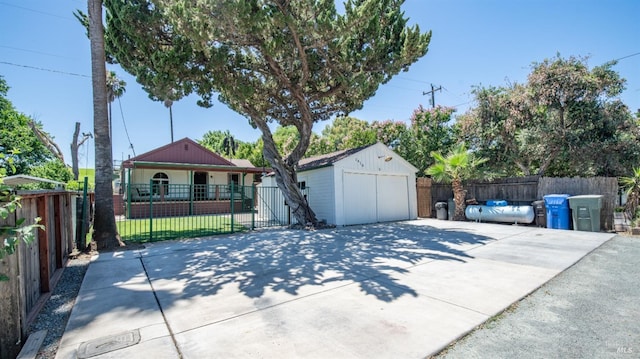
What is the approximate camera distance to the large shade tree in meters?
7.79

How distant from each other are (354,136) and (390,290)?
2003 centimetres

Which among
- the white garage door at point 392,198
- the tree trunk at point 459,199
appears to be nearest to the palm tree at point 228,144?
the white garage door at point 392,198

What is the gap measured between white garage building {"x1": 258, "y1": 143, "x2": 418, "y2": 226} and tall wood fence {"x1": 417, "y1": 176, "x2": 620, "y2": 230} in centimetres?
118

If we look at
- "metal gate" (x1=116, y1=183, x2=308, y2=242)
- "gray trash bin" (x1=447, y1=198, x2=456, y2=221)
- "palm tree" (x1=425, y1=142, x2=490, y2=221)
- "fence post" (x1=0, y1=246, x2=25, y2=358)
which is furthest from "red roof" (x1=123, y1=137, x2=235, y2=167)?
"fence post" (x1=0, y1=246, x2=25, y2=358)

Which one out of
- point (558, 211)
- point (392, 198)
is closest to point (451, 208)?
point (392, 198)

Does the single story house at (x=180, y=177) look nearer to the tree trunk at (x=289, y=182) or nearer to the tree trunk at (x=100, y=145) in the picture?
the tree trunk at (x=289, y=182)

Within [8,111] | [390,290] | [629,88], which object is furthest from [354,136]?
[8,111]

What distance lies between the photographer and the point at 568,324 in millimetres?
2992

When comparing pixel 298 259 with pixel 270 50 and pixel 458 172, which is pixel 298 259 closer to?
pixel 270 50

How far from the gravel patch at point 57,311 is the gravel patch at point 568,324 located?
11.7 ft

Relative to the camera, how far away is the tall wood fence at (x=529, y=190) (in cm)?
938

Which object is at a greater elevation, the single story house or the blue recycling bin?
the single story house

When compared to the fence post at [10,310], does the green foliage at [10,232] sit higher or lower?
higher

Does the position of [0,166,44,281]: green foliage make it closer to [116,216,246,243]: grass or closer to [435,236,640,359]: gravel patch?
[435,236,640,359]: gravel patch
